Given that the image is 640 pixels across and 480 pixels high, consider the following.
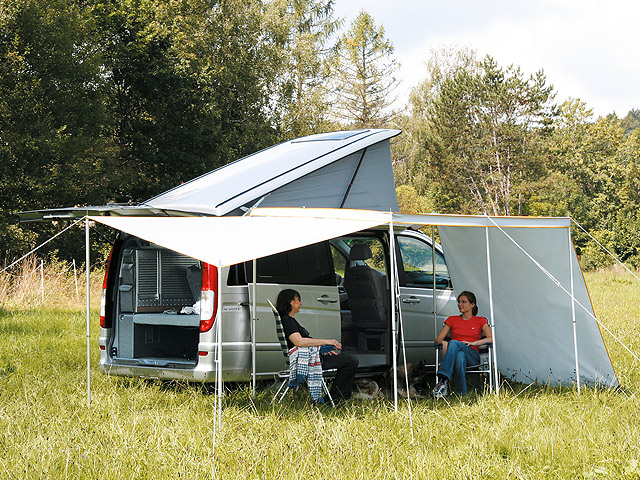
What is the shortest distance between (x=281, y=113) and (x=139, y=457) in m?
28.6

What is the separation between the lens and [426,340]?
8047 mm

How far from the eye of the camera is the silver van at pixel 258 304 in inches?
250

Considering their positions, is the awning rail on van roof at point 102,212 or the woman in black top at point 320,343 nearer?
the woman in black top at point 320,343

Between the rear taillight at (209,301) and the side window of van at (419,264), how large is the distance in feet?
8.73

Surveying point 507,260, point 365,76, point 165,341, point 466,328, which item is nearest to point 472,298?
point 466,328

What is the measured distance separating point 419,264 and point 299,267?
80.7 inches

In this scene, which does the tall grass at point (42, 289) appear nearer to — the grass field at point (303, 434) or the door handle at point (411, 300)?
the grass field at point (303, 434)

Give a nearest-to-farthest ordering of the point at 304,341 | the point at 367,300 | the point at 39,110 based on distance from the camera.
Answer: the point at 304,341 → the point at 367,300 → the point at 39,110

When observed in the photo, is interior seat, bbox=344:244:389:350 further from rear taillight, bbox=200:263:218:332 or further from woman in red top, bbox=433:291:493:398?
rear taillight, bbox=200:263:218:332

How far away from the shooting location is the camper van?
642 centimetres

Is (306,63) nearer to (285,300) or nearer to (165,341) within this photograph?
(165,341)

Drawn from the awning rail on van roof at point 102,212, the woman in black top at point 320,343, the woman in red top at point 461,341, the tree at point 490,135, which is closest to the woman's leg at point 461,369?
the woman in red top at point 461,341

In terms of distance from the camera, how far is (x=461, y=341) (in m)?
7.39

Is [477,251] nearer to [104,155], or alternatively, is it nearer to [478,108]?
[104,155]
